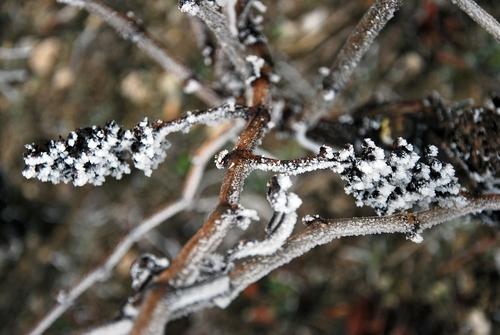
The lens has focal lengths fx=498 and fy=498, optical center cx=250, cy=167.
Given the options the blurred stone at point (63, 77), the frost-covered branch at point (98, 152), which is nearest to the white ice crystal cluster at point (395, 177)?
the frost-covered branch at point (98, 152)

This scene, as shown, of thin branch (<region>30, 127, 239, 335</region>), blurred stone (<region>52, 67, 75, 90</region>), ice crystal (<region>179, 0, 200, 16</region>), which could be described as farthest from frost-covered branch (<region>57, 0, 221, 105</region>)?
blurred stone (<region>52, 67, 75, 90</region>)

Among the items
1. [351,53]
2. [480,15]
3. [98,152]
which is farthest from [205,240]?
[480,15]

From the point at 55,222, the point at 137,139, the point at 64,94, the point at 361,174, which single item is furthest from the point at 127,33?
the point at 55,222

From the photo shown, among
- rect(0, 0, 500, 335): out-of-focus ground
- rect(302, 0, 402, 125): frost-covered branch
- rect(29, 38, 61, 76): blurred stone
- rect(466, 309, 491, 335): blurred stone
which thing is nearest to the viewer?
rect(302, 0, 402, 125): frost-covered branch

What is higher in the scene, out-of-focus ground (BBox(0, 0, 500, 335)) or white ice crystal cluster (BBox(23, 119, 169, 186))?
white ice crystal cluster (BBox(23, 119, 169, 186))

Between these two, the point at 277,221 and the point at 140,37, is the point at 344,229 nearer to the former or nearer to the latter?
the point at 277,221

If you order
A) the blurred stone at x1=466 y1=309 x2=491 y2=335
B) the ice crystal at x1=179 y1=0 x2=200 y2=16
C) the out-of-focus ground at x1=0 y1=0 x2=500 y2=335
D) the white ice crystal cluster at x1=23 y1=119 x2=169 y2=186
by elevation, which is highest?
the ice crystal at x1=179 y1=0 x2=200 y2=16

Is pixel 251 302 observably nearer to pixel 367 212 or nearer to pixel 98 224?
pixel 367 212

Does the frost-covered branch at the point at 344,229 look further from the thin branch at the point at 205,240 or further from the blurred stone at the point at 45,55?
the blurred stone at the point at 45,55

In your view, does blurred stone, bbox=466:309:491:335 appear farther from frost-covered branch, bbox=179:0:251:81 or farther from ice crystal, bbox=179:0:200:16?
ice crystal, bbox=179:0:200:16
